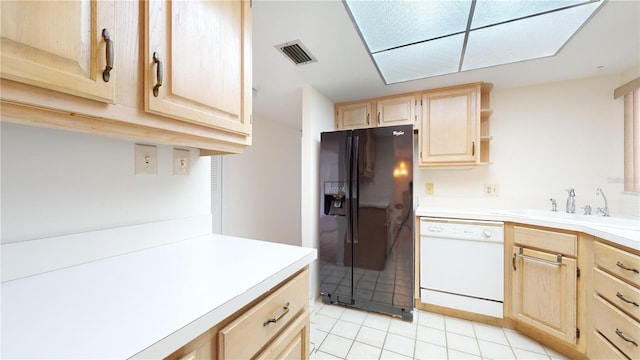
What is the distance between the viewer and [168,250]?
907 mm

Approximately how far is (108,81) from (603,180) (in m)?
3.19

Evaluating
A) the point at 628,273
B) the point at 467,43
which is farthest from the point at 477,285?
the point at 467,43

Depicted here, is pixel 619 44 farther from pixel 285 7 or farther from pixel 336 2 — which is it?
pixel 285 7

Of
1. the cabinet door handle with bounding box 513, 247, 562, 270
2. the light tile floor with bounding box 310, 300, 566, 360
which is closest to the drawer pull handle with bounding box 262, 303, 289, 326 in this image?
the light tile floor with bounding box 310, 300, 566, 360

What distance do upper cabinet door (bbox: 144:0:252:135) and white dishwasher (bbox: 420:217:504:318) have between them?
1775 mm

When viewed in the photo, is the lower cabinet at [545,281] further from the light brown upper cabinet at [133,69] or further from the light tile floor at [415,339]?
the light brown upper cabinet at [133,69]

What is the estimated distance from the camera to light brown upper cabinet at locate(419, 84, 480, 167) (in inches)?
81.9

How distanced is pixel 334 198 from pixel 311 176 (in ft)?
0.99

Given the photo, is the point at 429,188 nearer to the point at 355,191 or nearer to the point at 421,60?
the point at 355,191

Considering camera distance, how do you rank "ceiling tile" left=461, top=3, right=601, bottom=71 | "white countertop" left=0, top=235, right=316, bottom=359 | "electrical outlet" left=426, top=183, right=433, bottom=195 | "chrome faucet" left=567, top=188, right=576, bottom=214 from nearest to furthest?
"white countertop" left=0, top=235, right=316, bottom=359
"ceiling tile" left=461, top=3, right=601, bottom=71
"chrome faucet" left=567, top=188, right=576, bottom=214
"electrical outlet" left=426, top=183, right=433, bottom=195

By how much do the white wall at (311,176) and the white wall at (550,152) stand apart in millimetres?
1227

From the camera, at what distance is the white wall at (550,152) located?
6.31 ft

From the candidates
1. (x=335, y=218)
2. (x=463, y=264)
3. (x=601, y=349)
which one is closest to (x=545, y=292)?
(x=601, y=349)

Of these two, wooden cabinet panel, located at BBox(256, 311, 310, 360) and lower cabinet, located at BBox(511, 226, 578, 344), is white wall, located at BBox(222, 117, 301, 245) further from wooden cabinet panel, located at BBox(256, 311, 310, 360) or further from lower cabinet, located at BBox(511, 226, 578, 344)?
lower cabinet, located at BBox(511, 226, 578, 344)
